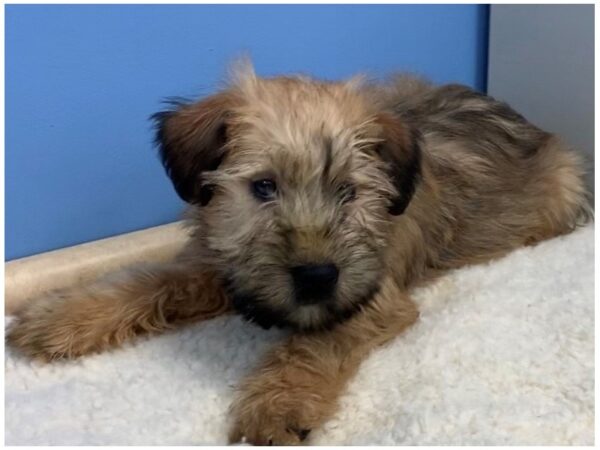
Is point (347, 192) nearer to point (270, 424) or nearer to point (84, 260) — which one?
point (270, 424)

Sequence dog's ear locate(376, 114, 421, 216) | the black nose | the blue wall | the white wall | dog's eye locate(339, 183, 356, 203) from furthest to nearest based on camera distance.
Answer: the white wall → the blue wall → dog's ear locate(376, 114, 421, 216) → dog's eye locate(339, 183, 356, 203) → the black nose

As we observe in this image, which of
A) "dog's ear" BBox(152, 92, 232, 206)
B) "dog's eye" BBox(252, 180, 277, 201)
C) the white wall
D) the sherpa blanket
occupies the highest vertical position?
"dog's ear" BBox(152, 92, 232, 206)

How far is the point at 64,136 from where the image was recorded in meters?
1.90

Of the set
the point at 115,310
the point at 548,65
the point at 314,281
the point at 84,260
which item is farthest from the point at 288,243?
the point at 548,65

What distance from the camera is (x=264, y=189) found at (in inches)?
55.4

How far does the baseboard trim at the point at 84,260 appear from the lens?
1857mm

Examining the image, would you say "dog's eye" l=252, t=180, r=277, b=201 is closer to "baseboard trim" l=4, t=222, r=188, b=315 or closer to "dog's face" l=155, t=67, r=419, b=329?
"dog's face" l=155, t=67, r=419, b=329

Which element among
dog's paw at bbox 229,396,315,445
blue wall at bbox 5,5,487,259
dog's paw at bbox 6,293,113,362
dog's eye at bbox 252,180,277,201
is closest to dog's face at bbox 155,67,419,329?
dog's eye at bbox 252,180,277,201

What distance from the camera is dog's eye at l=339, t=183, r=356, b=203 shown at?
1.41m

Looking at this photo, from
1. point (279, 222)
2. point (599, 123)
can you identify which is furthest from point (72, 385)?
point (599, 123)

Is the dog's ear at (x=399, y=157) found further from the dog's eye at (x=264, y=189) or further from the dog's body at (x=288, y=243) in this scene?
the dog's eye at (x=264, y=189)

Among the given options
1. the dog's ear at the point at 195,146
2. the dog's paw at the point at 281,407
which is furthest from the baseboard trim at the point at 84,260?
the dog's paw at the point at 281,407

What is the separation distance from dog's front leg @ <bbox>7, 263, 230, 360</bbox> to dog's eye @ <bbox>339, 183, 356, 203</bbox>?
0.40m

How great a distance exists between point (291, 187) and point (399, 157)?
0.27 m
